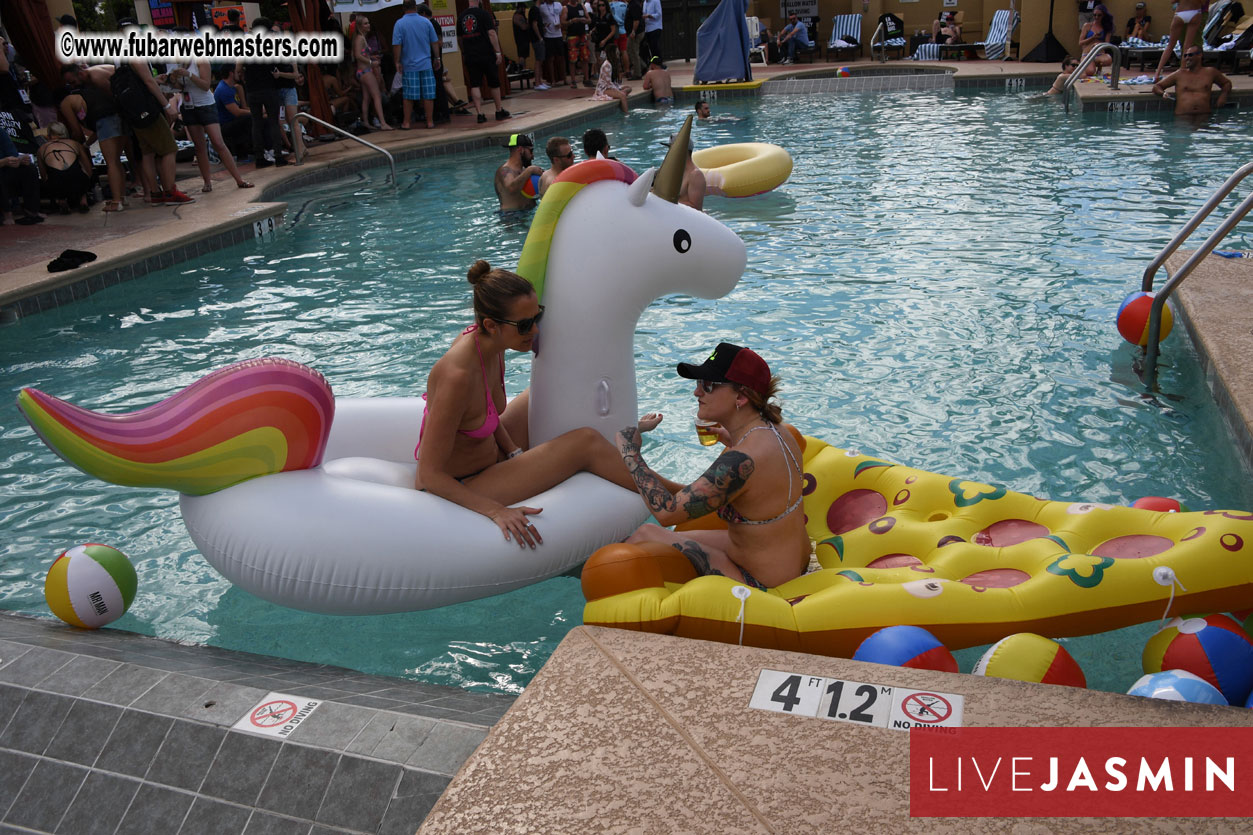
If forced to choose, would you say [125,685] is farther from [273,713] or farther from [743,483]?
[743,483]

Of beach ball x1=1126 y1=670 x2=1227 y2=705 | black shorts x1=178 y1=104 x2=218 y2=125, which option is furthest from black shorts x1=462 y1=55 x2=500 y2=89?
beach ball x1=1126 y1=670 x2=1227 y2=705

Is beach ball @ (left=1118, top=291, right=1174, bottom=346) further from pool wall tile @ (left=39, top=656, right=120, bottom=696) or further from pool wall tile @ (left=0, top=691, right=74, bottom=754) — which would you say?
pool wall tile @ (left=0, top=691, right=74, bottom=754)

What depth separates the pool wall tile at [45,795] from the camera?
8.91 ft

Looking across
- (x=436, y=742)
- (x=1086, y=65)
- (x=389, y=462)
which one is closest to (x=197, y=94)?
(x=389, y=462)

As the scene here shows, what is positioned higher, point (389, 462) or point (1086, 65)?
point (1086, 65)

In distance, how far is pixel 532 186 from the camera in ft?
32.3

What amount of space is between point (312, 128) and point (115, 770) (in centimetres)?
1532

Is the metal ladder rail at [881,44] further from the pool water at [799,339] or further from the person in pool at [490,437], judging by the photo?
the person in pool at [490,437]

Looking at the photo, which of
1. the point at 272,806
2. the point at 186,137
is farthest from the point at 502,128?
the point at 272,806

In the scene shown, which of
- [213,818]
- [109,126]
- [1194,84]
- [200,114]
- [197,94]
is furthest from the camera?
[1194,84]

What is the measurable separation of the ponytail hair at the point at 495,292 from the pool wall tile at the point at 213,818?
1.77 m

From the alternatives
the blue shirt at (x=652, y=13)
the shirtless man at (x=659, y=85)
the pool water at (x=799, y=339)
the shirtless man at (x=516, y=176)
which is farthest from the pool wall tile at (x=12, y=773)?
the blue shirt at (x=652, y=13)

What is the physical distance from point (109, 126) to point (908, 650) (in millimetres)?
10598

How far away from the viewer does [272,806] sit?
252 centimetres
